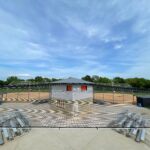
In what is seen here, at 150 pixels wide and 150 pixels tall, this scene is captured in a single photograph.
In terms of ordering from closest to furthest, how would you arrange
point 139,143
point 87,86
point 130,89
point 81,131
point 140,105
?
point 139,143 < point 81,131 < point 87,86 < point 140,105 < point 130,89

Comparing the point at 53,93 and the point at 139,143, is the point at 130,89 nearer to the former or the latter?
the point at 53,93

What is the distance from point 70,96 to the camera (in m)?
13.0

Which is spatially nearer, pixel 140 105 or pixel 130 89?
pixel 140 105

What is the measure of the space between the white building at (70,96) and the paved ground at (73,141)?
4616 millimetres

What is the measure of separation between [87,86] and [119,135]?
7918 millimetres

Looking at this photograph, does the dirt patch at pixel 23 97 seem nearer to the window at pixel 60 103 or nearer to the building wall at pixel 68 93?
the building wall at pixel 68 93

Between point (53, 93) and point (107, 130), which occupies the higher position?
point (53, 93)

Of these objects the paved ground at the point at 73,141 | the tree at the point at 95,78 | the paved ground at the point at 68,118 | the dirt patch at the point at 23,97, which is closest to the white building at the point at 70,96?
the paved ground at the point at 68,118

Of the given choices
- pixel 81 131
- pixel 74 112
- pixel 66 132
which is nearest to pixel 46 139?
pixel 66 132

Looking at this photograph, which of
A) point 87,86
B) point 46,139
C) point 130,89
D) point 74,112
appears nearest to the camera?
point 46,139

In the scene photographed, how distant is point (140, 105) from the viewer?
1617 cm

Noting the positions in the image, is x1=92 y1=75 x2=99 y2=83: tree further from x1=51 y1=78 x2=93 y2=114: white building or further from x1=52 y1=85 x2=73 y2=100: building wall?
x1=52 y1=85 x2=73 y2=100: building wall

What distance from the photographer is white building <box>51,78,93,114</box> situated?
12.6 m

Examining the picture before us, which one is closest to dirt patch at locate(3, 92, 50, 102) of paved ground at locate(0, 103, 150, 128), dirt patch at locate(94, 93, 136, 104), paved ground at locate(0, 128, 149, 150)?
dirt patch at locate(94, 93, 136, 104)
